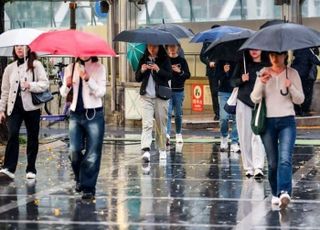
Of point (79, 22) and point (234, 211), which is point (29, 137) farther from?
point (79, 22)

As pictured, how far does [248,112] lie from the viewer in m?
12.3

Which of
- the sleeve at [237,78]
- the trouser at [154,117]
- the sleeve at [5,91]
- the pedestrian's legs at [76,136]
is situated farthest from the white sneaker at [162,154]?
the pedestrian's legs at [76,136]

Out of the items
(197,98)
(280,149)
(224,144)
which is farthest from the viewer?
(197,98)

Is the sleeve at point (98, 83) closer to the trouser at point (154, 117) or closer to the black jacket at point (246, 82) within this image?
the black jacket at point (246, 82)

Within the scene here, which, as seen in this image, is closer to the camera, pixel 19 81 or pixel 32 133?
pixel 19 81

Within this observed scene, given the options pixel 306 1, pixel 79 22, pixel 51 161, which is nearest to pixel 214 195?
pixel 51 161

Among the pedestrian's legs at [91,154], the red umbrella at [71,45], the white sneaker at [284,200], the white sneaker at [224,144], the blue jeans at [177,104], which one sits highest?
the red umbrella at [71,45]

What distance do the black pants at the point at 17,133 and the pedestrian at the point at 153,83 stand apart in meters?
2.11

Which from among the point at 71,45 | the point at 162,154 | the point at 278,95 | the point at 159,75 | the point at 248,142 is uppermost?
the point at 71,45

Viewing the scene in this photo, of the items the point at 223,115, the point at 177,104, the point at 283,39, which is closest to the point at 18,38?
the point at 283,39

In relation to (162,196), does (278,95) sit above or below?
above

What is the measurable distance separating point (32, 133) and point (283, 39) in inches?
153

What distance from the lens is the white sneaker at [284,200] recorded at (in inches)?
388

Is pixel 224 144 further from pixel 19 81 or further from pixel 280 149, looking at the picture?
pixel 280 149
